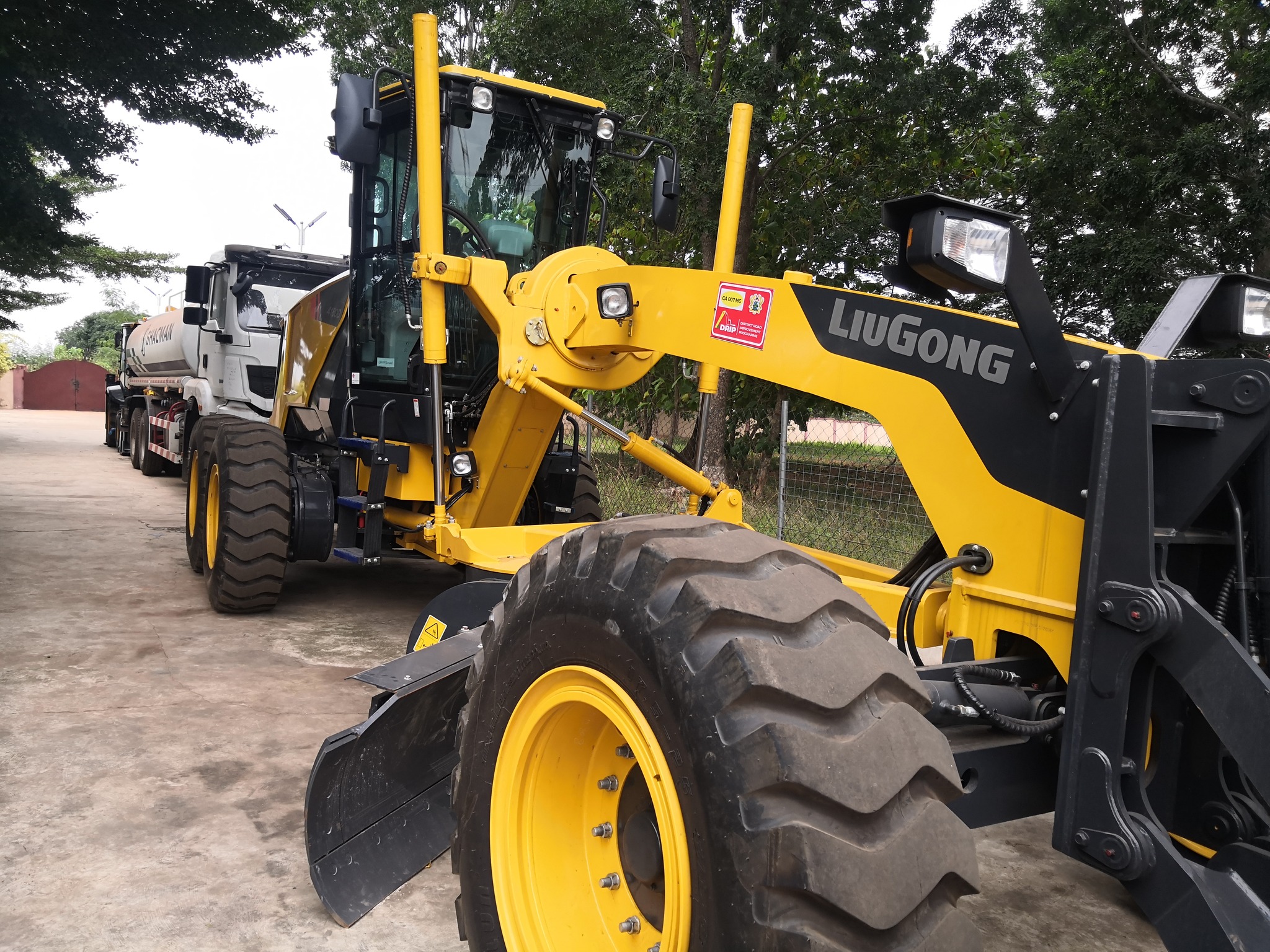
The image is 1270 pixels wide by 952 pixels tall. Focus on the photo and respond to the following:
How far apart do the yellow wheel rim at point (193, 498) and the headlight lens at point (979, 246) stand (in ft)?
21.6

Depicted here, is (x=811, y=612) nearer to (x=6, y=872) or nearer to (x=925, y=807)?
(x=925, y=807)

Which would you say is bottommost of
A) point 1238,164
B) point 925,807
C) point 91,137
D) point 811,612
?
point 925,807

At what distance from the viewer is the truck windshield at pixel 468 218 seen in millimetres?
5488

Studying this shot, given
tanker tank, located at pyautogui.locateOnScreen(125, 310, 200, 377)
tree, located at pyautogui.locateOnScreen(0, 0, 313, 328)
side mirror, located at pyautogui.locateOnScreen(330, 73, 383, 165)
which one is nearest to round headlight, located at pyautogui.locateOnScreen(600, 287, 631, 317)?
side mirror, located at pyautogui.locateOnScreen(330, 73, 383, 165)

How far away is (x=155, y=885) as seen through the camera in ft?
9.62

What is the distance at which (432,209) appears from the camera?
494 centimetres

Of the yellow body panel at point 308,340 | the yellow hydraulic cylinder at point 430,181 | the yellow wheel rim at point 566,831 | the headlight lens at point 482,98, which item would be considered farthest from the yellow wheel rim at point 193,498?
the yellow wheel rim at point 566,831

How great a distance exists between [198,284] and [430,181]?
758 cm

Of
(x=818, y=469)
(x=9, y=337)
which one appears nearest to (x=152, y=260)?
(x=9, y=337)

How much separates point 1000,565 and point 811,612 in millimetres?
808

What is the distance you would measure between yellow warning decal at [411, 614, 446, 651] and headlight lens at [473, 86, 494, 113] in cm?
288

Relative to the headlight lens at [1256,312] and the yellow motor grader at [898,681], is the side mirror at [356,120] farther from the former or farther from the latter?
the headlight lens at [1256,312]

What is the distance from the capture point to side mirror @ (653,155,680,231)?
5262 mm

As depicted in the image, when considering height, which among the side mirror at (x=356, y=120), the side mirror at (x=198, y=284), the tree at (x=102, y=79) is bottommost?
the side mirror at (x=198, y=284)
